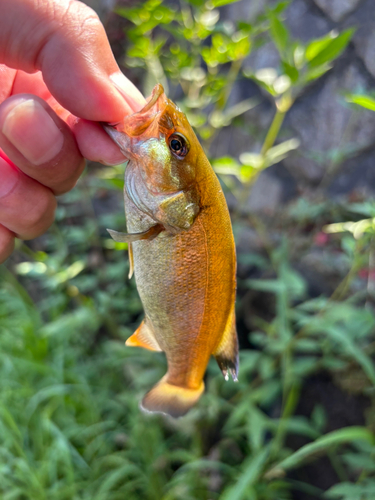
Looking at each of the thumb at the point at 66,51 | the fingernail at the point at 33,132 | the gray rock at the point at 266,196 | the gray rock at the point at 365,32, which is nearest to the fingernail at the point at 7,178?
the fingernail at the point at 33,132

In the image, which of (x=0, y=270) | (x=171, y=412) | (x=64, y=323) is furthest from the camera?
(x=0, y=270)

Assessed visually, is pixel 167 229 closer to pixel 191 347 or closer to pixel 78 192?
pixel 191 347

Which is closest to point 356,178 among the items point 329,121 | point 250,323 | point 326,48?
point 329,121

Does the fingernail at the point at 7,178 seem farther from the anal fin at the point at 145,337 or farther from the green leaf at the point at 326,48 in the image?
the green leaf at the point at 326,48

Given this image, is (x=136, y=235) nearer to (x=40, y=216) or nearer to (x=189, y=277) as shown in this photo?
(x=189, y=277)

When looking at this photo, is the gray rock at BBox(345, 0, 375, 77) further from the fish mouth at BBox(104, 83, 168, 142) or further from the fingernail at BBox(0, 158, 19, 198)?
the fingernail at BBox(0, 158, 19, 198)

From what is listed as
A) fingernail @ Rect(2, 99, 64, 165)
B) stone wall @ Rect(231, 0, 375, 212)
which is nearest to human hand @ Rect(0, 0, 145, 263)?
fingernail @ Rect(2, 99, 64, 165)

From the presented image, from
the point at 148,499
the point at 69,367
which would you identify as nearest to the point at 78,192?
the point at 69,367
